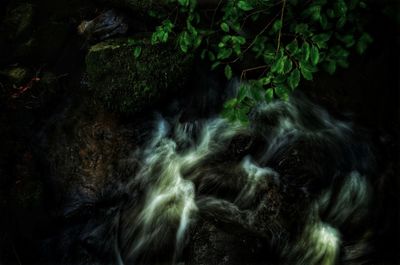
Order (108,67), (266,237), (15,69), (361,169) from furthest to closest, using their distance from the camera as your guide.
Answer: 1. (15,69)
2. (108,67)
3. (361,169)
4. (266,237)

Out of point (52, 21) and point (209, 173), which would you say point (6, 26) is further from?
point (209, 173)

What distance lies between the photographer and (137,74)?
15.3 ft

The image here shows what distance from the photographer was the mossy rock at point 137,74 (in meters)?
4.66

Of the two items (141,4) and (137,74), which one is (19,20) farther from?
(137,74)

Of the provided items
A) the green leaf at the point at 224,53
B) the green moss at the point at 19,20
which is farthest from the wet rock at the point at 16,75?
the green leaf at the point at 224,53

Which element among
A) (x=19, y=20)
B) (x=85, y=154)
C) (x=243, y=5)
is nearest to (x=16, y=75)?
(x=19, y=20)

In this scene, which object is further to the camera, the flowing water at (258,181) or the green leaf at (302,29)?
the flowing water at (258,181)

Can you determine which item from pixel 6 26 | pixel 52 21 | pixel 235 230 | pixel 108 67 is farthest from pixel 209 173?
pixel 6 26

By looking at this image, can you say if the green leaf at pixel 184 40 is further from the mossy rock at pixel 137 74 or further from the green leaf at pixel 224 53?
the mossy rock at pixel 137 74

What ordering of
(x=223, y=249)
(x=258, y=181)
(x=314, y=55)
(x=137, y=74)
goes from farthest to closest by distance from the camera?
(x=137, y=74)
(x=258, y=181)
(x=223, y=249)
(x=314, y=55)

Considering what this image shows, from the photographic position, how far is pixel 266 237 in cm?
354

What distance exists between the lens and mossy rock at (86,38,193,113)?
4.66m

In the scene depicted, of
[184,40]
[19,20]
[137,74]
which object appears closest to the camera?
[184,40]

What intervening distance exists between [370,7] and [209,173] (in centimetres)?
229
